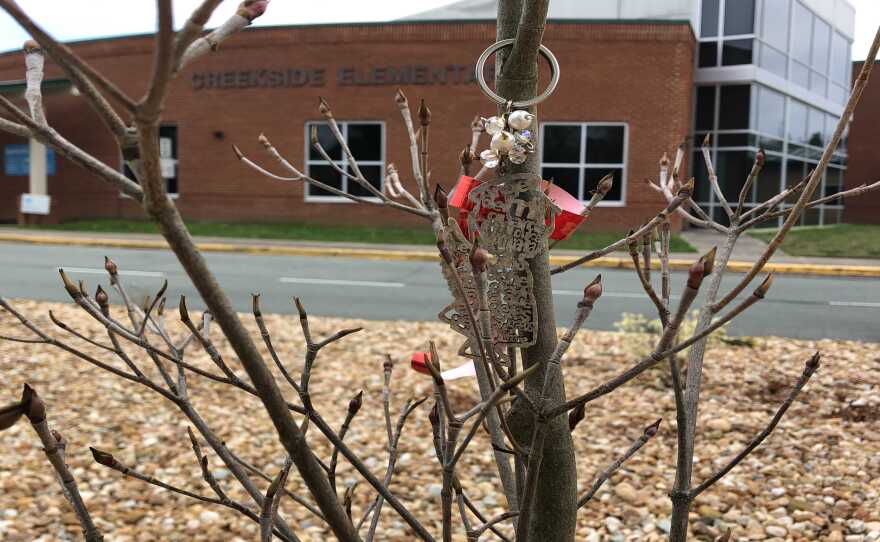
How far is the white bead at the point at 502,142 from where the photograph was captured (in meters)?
1.12

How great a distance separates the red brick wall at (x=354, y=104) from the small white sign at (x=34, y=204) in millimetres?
1182

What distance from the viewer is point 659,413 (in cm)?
445

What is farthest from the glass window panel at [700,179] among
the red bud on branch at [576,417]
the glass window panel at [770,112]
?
the red bud on branch at [576,417]

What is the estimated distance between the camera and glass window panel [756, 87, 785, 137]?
2158cm

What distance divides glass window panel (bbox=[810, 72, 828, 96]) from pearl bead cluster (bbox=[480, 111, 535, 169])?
26890mm

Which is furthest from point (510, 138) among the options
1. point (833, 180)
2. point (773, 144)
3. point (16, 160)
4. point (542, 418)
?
point (833, 180)

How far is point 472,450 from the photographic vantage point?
3.87 m

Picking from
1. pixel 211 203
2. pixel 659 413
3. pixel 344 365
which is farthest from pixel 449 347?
pixel 211 203

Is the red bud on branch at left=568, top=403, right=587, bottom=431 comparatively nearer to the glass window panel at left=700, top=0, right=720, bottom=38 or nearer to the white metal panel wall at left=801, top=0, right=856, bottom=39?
the glass window panel at left=700, top=0, right=720, bottom=38

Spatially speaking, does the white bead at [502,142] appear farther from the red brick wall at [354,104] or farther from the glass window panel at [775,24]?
the glass window panel at [775,24]

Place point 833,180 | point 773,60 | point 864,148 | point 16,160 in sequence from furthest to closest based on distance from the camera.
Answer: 1. point 864,148
2. point 833,180
3. point 16,160
4. point 773,60

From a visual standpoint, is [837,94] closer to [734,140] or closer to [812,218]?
[812,218]

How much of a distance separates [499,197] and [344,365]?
4471 millimetres

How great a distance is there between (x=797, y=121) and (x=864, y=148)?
9414 mm
